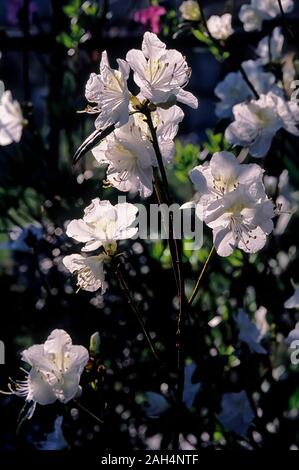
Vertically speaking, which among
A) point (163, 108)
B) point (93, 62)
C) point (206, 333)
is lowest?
point (206, 333)

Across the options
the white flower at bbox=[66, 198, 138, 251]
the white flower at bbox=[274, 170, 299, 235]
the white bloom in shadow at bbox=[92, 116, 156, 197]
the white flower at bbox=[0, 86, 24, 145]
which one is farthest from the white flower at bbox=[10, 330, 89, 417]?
the white flower at bbox=[274, 170, 299, 235]

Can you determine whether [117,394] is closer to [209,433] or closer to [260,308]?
[209,433]

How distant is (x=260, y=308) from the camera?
6.38 ft

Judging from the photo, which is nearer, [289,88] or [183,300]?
[183,300]

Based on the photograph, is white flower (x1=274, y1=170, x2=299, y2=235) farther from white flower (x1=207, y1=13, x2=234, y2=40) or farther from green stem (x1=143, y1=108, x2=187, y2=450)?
green stem (x1=143, y1=108, x2=187, y2=450)

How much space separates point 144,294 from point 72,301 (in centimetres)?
24

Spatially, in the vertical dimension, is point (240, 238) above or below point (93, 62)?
below

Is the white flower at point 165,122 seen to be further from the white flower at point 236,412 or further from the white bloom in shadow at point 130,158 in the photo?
the white flower at point 236,412

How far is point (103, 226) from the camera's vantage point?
1.27 m

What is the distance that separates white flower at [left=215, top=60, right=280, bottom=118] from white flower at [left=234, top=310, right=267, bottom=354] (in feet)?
1.84

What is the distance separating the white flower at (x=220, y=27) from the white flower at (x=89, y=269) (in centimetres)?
99


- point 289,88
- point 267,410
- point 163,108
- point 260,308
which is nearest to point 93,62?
point 289,88

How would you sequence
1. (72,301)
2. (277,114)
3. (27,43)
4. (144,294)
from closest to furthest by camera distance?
(277,114) < (144,294) < (72,301) < (27,43)

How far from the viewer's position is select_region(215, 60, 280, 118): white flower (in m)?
2.10
